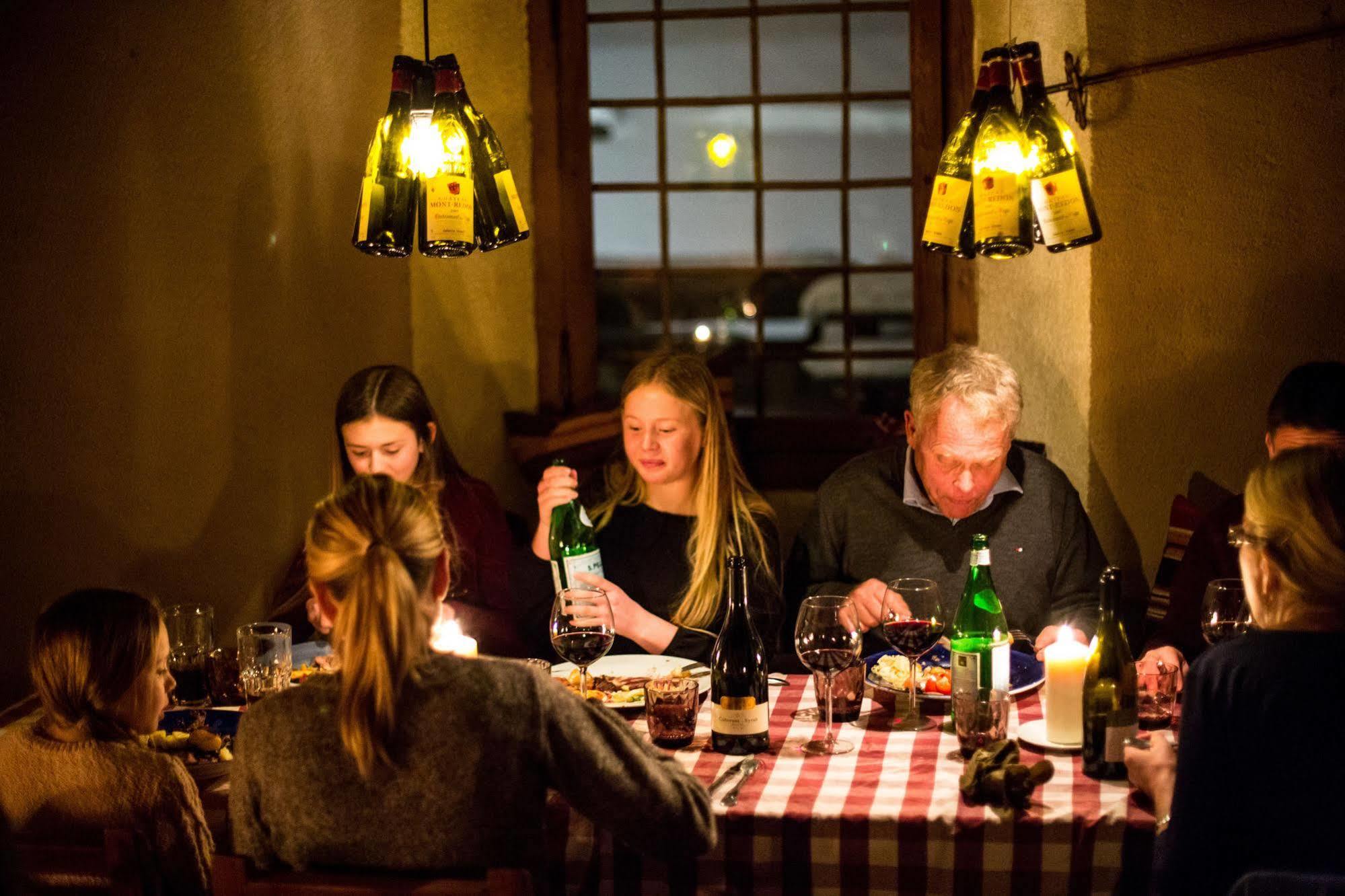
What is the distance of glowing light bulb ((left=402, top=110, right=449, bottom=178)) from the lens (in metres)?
2.33

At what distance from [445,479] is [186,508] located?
63cm

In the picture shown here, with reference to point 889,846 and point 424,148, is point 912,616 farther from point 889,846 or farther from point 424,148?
point 424,148

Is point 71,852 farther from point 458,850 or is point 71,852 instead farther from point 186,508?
point 186,508

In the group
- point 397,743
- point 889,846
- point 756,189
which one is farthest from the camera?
point 756,189

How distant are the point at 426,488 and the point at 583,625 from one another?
1.05 m

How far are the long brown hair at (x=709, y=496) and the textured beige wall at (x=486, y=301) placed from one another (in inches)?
48.0

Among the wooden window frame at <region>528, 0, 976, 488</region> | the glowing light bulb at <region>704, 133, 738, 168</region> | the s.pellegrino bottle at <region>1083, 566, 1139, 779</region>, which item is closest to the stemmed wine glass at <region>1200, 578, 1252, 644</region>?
the s.pellegrino bottle at <region>1083, 566, 1139, 779</region>

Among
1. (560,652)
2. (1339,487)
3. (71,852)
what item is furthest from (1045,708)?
(71,852)

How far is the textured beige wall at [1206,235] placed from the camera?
3314 mm

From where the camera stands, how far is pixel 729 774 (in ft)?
6.34

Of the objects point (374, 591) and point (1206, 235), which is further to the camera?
point (1206, 235)

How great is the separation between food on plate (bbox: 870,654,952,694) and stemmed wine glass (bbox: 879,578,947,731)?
10 centimetres

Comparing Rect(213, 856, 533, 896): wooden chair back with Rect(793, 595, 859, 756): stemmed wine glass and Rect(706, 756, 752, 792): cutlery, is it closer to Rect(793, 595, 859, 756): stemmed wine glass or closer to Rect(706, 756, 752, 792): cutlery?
Rect(706, 756, 752, 792): cutlery

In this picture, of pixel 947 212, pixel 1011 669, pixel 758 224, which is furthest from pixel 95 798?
pixel 758 224
